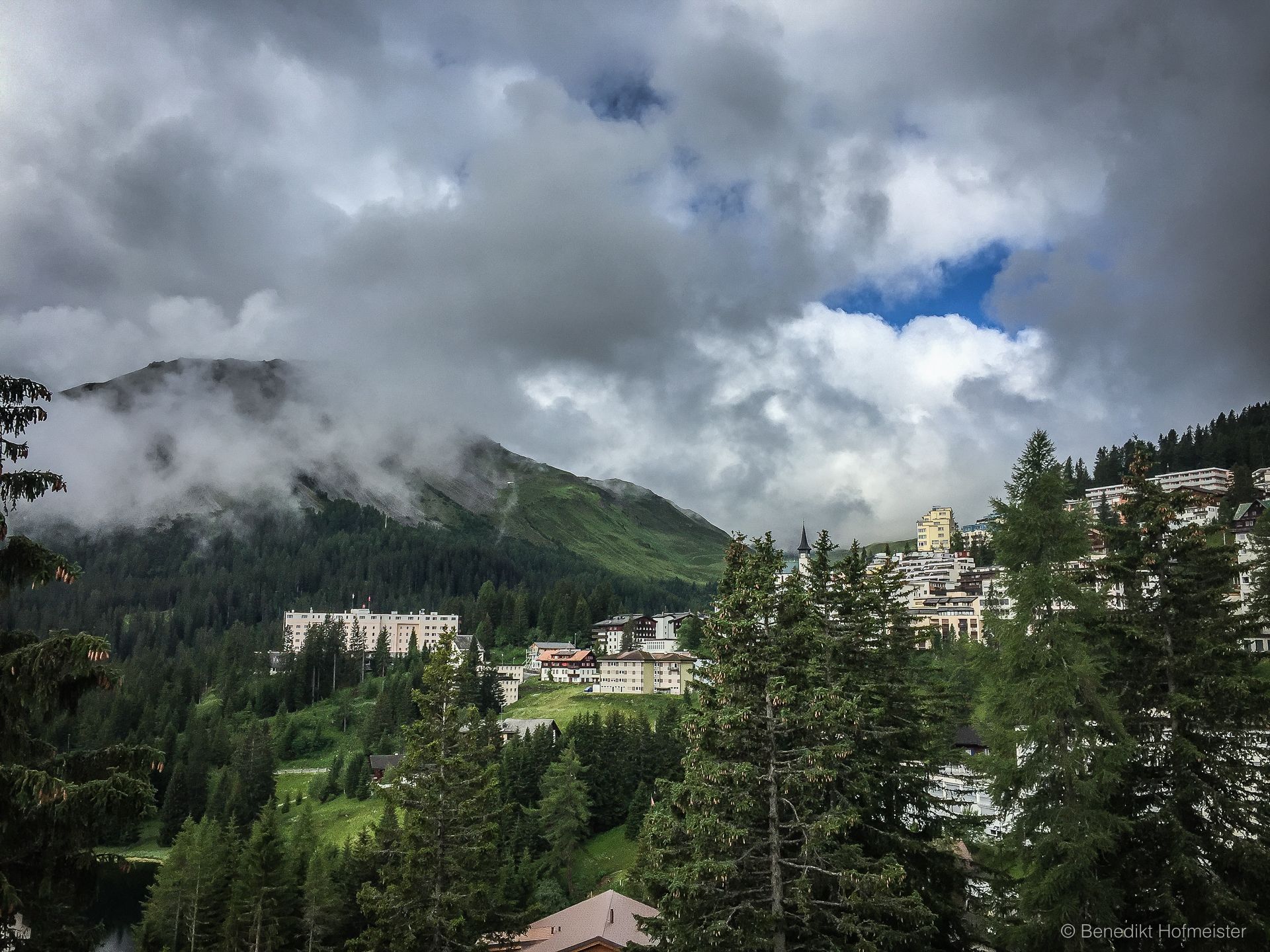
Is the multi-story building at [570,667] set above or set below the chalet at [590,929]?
above

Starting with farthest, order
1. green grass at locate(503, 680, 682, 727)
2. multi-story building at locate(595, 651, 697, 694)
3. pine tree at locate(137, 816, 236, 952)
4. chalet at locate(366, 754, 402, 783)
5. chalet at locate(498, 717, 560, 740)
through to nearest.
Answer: multi-story building at locate(595, 651, 697, 694), green grass at locate(503, 680, 682, 727), chalet at locate(366, 754, 402, 783), chalet at locate(498, 717, 560, 740), pine tree at locate(137, 816, 236, 952)

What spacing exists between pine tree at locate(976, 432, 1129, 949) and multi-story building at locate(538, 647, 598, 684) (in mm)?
142298

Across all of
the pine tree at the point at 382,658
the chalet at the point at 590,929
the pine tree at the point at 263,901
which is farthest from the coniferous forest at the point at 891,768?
the pine tree at the point at 382,658

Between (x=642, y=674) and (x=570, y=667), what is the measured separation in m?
19.0

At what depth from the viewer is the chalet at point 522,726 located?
113 m

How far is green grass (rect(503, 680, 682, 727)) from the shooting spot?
134m

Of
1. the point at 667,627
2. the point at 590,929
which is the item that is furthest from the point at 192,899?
the point at 667,627

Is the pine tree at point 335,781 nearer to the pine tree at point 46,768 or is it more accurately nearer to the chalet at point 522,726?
the chalet at point 522,726

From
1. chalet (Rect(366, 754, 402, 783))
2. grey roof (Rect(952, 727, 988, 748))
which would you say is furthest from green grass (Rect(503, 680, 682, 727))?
grey roof (Rect(952, 727, 988, 748))

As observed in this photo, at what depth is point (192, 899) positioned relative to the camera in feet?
178

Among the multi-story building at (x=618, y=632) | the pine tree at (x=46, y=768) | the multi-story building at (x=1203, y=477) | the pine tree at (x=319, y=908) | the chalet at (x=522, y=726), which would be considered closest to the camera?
the pine tree at (x=46, y=768)

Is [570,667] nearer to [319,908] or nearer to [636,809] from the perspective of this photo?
[636,809]

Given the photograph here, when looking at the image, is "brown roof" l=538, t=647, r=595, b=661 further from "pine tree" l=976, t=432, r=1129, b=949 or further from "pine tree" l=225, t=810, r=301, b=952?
"pine tree" l=976, t=432, r=1129, b=949

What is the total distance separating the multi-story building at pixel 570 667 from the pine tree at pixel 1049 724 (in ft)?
467
